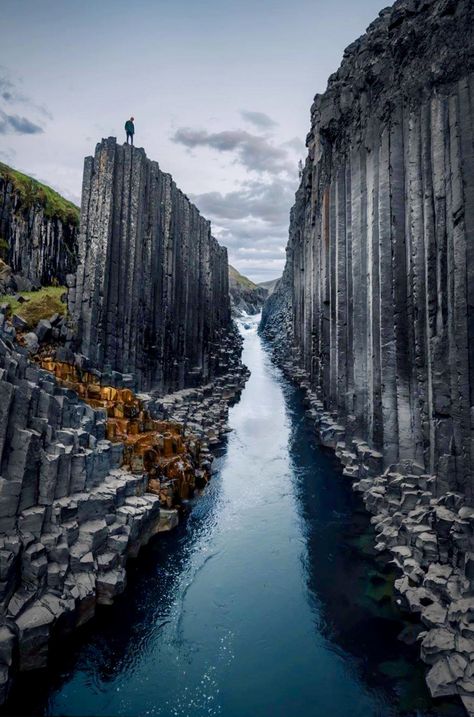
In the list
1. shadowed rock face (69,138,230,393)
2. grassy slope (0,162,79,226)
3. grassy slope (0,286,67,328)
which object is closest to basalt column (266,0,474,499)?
shadowed rock face (69,138,230,393)

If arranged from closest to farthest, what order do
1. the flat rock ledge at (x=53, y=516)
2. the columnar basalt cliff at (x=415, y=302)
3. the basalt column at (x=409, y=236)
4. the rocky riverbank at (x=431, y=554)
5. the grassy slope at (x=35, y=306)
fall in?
the rocky riverbank at (x=431, y=554) → the flat rock ledge at (x=53, y=516) → the columnar basalt cliff at (x=415, y=302) → the basalt column at (x=409, y=236) → the grassy slope at (x=35, y=306)

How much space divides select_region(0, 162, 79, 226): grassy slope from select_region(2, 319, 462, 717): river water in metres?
24.1

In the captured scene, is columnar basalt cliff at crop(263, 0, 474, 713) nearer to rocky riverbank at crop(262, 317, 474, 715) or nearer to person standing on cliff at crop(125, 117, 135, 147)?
rocky riverbank at crop(262, 317, 474, 715)

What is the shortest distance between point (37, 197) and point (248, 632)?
3027 cm

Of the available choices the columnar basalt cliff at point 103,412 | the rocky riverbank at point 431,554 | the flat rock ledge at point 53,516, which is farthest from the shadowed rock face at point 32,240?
the rocky riverbank at point 431,554

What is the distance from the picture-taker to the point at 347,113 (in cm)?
2347

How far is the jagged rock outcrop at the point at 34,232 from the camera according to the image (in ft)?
95.3

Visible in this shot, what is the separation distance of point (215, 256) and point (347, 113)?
101 feet

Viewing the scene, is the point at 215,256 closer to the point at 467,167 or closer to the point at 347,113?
the point at 347,113

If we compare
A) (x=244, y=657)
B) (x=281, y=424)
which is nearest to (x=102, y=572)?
(x=244, y=657)

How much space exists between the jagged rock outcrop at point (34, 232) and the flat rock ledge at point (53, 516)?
15614 millimetres

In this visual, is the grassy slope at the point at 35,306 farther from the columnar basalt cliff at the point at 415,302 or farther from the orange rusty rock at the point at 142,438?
the columnar basalt cliff at the point at 415,302

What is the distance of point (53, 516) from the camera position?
11.5m

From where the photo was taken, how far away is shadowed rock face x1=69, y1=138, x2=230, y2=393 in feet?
76.1
